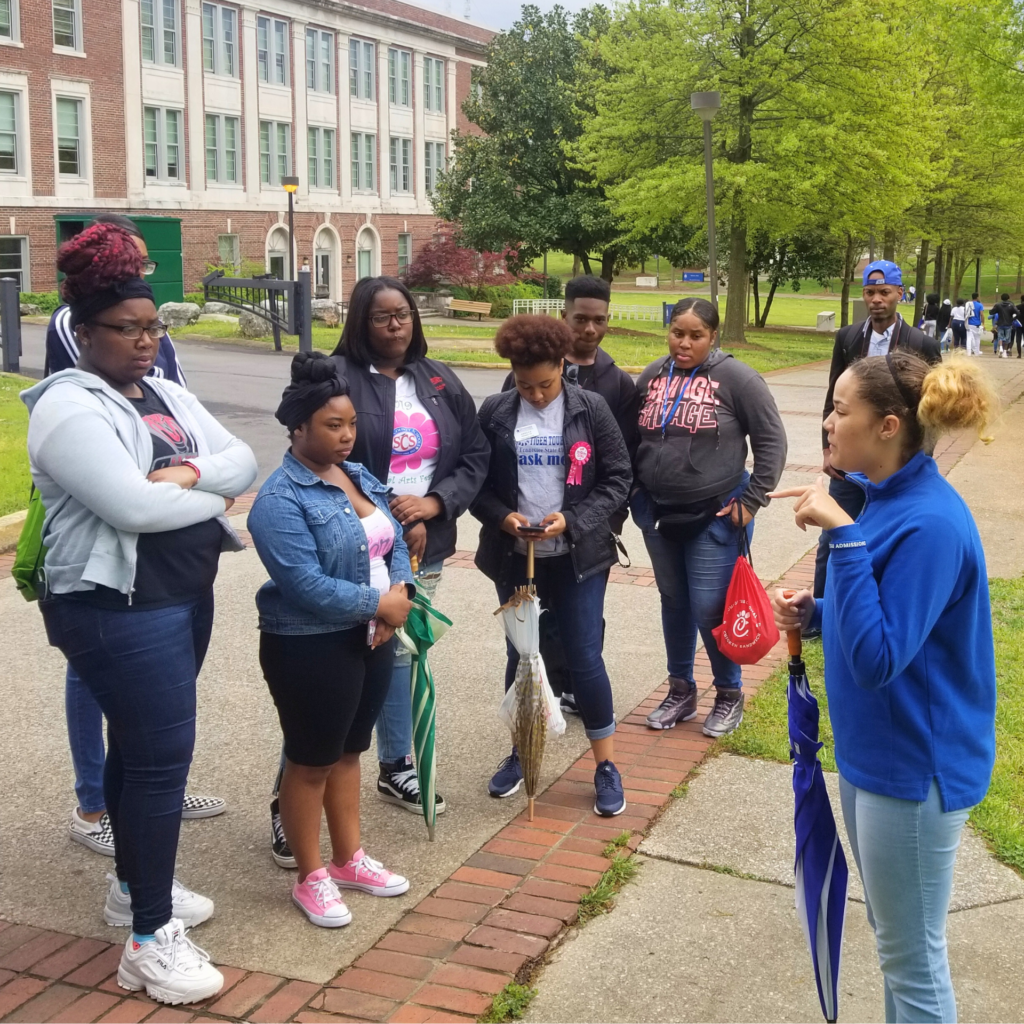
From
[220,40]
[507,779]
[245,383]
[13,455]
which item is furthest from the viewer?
[220,40]

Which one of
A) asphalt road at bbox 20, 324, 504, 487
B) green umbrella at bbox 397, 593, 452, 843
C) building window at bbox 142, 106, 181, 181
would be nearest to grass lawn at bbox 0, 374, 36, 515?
asphalt road at bbox 20, 324, 504, 487

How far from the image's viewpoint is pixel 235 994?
131 inches

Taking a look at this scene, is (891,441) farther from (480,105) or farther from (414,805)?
(480,105)

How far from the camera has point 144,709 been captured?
3.28 metres

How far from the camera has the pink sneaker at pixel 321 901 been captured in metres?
3.69

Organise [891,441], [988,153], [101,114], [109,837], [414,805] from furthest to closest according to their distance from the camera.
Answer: [101,114] → [988,153] → [414,805] → [109,837] → [891,441]

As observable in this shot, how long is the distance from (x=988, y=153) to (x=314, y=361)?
34.8 meters

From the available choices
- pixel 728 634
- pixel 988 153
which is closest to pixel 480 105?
pixel 988 153

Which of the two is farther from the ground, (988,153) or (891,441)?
(988,153)

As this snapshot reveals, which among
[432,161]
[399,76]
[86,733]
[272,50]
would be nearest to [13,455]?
[86,733]

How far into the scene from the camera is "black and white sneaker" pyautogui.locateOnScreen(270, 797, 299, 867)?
4.11 m

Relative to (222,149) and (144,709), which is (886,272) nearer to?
(144,709)

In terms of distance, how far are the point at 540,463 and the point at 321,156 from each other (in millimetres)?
45490

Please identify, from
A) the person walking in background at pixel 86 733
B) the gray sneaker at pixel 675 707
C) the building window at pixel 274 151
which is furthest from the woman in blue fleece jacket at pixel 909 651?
the building window at pixel 274 151
